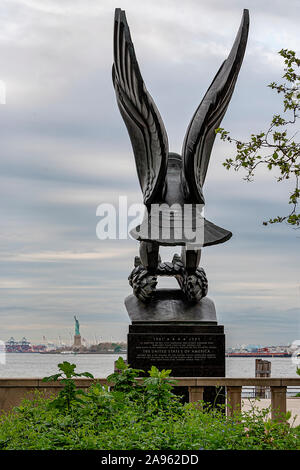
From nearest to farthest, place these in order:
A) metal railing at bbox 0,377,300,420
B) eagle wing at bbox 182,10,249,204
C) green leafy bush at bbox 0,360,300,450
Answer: green leafy bush at bbox 0,360,300,450
metal railing at bbox 0,377,300,420
eagle wing at bbox 182,10,249,204

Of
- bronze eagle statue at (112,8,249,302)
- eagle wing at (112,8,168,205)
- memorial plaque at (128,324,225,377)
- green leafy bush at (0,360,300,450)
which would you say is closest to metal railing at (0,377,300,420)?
green leafy bush at (0,360,300,450)

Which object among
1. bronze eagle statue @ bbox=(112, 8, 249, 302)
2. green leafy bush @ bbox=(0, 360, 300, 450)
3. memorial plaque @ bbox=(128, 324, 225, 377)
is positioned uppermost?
bronze eagle statue @ bbox=(112, 8, 249, 302)

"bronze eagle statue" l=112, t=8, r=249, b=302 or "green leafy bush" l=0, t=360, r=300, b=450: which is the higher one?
"bronze eagle statue" l=112, t=8, r=249, b=302

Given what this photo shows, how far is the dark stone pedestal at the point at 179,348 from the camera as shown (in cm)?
1108

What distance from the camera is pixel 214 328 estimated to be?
1138 centimetres

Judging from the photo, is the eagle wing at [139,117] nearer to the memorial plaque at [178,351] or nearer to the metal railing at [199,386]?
the memorial plaque at [178,351]

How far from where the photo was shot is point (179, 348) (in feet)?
36.6

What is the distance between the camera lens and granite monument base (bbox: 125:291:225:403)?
11078 millimetres

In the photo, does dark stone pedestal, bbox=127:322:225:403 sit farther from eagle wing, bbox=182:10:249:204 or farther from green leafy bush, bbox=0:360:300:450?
green leafy bush, bbox=0:360:300:450

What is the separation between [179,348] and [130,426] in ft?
19.6

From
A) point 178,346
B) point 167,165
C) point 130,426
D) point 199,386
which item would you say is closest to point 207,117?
point 167,165

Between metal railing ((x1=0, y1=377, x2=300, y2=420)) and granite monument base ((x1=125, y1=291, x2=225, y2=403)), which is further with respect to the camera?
granite monument base ((x1=125, y1=291, x2=225, y2=403))

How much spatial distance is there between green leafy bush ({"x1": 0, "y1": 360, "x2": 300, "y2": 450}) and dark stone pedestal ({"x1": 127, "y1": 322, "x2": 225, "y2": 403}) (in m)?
4.57

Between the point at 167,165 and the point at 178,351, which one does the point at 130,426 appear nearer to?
the point at 178,351
